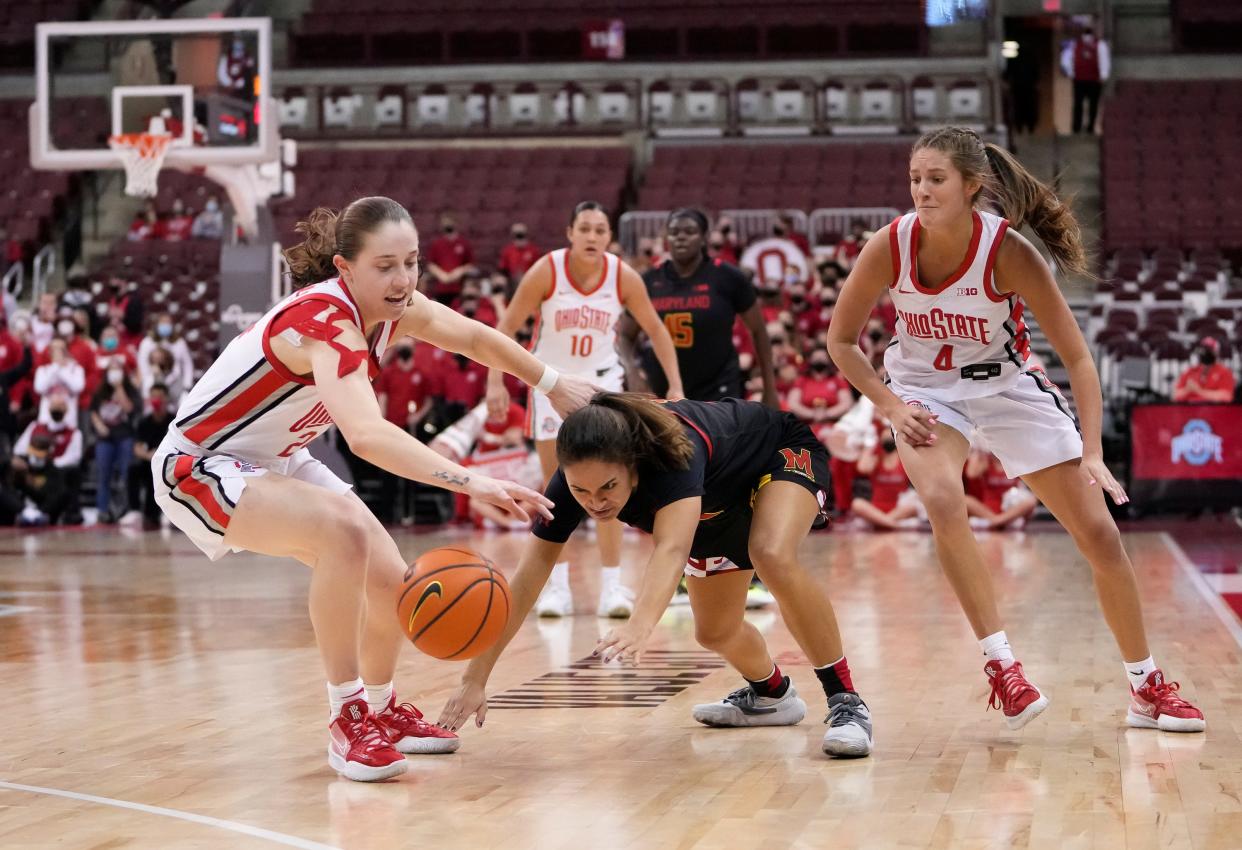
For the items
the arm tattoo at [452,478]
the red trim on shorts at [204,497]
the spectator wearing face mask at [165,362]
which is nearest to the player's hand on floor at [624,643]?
the arm tattoo at [452,478]

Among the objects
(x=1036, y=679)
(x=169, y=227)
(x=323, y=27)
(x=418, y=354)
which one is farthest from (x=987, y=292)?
(x=323, y=27)

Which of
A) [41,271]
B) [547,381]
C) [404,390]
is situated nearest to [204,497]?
[547,381]

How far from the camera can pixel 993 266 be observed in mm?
4961

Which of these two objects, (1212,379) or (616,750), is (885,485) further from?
(616,750)

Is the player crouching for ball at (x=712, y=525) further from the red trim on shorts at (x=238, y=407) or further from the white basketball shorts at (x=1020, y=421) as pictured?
the red trim on shorts at (x=238, y=407)

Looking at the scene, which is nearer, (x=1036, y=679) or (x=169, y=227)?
(x=1036, y=679)

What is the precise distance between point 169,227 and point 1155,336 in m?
13.2

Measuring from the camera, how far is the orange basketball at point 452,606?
13.8 feet

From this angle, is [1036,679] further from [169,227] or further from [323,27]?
[323,27]

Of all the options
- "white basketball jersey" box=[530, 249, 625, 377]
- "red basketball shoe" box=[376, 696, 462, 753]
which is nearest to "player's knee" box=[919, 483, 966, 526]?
"red basketball shoe" box=[376, 696, 462, 753]

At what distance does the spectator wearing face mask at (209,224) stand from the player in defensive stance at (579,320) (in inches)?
585

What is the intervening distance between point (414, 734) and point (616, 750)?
589 millimetres

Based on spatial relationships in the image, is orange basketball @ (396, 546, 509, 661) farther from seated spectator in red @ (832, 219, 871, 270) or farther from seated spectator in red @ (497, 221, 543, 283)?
seated spectator in red @ (497, 221, 543, 283)

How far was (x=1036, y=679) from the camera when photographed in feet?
19.9
